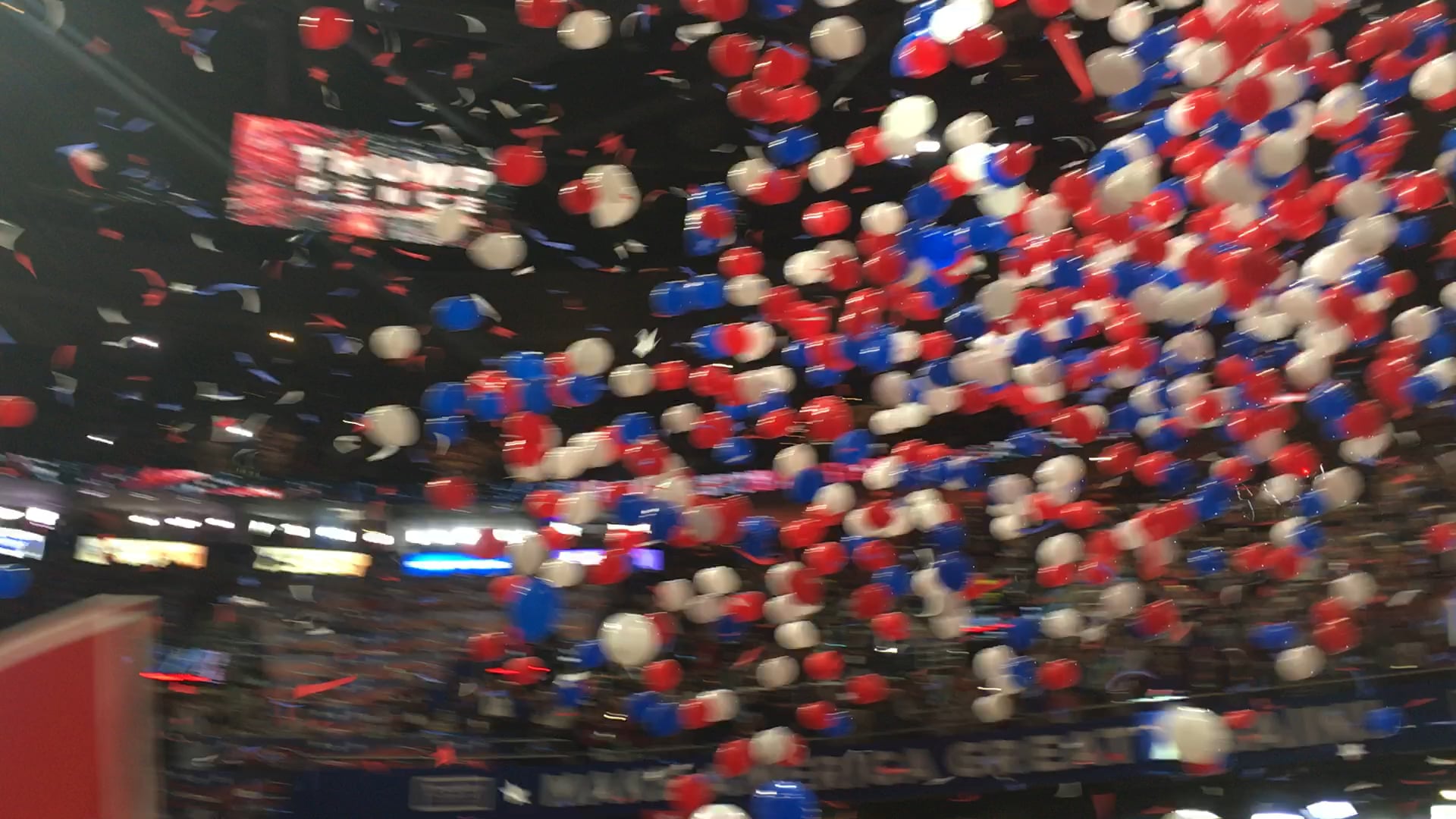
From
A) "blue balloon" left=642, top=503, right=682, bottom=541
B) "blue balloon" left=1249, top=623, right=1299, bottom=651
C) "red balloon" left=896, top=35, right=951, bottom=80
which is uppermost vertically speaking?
"red balloon" left=896, top=35, right=951, bottom=80

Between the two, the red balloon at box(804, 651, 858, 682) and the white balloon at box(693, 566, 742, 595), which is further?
the red balloon at box(804, 651, 858, 682)

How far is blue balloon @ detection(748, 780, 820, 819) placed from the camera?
2.65 m

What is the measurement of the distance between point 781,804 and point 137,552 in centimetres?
595

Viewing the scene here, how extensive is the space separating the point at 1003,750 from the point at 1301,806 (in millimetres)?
1372

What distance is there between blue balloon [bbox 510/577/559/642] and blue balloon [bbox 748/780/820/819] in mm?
693

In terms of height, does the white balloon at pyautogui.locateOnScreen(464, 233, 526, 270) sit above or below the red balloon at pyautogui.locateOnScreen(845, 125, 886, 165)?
below

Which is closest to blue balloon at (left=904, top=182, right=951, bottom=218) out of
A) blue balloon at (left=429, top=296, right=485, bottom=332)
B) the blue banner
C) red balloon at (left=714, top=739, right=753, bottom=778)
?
blue balloon at (left=429, top=296, right=485, bottom=332)

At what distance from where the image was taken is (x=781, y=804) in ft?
8.73

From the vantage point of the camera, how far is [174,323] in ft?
19.9

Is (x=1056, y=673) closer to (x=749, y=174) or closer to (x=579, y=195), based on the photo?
(x=749, y=174)

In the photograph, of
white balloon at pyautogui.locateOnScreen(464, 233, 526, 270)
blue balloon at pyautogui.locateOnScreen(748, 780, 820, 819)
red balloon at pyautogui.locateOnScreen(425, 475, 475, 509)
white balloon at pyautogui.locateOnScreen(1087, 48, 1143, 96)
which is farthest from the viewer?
red balloon at pyautogui.locateOnScreen(425, 475, 475, 509)

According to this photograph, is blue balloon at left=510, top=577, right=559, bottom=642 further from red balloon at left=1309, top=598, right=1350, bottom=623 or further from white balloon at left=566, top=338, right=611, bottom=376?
Result: red balloon at left=1309, top=598, right=1350, bottom=623

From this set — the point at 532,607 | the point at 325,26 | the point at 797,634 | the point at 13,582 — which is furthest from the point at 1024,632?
the point at 13,582

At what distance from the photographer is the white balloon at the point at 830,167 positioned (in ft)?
7.84
